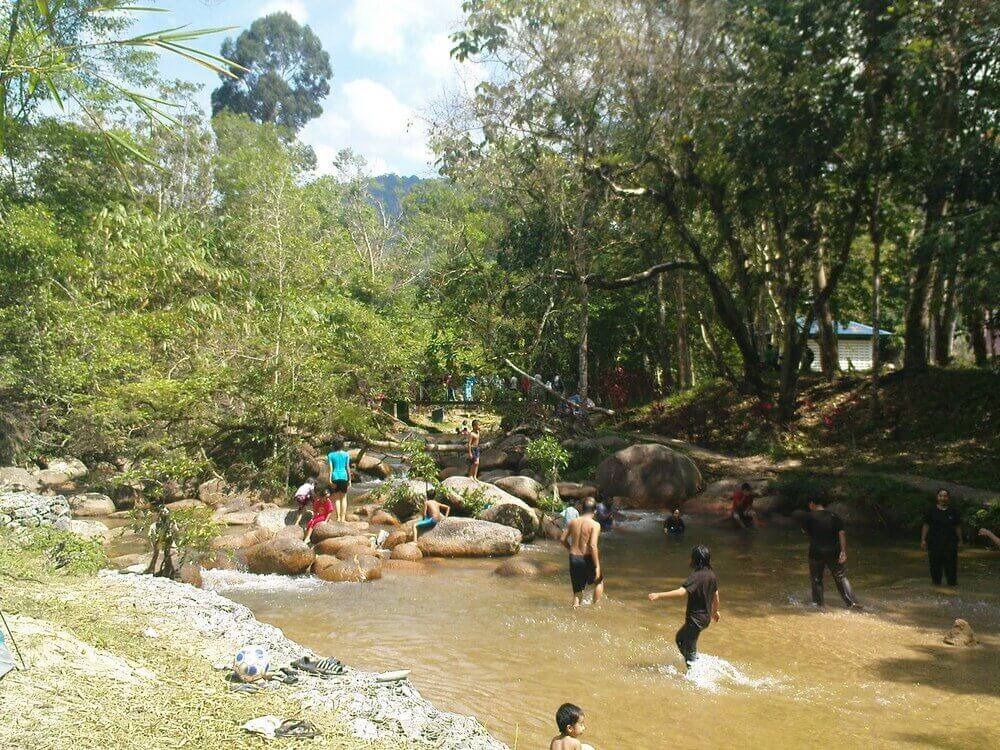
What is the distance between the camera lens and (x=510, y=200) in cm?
2325

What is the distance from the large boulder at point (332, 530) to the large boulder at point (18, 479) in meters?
6.29

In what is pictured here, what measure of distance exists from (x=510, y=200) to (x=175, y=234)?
906 centimetres

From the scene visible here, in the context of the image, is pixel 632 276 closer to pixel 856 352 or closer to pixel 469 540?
pixel 469 540

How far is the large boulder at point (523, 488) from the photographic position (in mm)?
17781

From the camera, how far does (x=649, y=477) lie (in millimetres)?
19578

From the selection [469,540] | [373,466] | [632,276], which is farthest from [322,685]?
[632,276]

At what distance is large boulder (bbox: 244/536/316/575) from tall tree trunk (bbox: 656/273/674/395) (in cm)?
1810

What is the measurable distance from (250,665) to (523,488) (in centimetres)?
1269

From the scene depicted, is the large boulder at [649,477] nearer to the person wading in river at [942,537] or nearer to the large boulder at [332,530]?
the large boulder at [332,530]

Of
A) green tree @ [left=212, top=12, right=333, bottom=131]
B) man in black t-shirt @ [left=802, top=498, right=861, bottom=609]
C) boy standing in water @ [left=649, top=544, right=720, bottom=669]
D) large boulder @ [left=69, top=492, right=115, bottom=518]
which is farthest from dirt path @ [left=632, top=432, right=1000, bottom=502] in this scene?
green tree @ [left=212, top=12, right=333, bottom=131]

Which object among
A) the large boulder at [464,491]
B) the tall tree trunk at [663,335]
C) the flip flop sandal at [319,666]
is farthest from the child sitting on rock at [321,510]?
the tall tree trunk at [663,335]

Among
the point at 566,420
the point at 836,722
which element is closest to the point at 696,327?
the point at 566,420

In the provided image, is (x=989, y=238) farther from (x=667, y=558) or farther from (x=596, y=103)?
(x=596, y=103)

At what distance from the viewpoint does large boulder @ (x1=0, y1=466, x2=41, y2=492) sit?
1602cm
